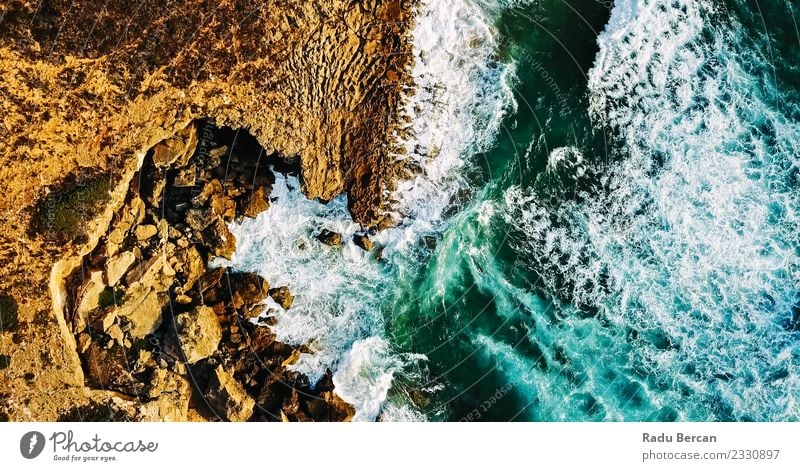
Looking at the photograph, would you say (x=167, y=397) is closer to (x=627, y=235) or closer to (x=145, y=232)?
(x=145, y=232)

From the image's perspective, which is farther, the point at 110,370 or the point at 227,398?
the point at 227,398

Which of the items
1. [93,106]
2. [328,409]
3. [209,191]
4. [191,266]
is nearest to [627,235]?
[328,409]

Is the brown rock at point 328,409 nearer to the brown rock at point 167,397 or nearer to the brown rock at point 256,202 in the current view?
the brown rock at point 167,397
